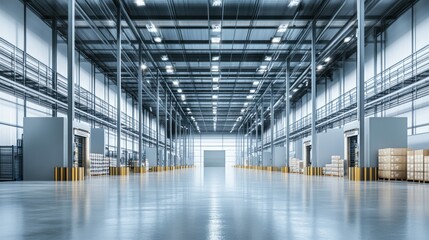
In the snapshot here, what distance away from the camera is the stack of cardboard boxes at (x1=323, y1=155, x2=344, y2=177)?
2412 cm

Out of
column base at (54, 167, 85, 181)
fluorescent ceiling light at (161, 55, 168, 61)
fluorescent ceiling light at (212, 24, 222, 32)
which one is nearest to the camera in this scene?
column base at (54, 167, 85, 181)

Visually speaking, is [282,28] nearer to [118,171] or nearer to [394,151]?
[394,151]

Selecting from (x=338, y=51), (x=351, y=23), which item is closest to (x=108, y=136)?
(x=338, y=51)

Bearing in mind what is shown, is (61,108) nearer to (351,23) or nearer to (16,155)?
(16,155)

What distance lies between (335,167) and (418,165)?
7.83 metres

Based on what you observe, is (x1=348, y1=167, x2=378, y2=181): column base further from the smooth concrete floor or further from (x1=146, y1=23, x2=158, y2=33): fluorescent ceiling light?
(x1=146, y1=23, x2=158, y2=33): fluorescent ceiling light

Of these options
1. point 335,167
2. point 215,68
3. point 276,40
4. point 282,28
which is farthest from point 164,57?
point 335,167

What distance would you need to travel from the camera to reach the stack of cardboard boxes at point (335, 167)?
24125 millimetres

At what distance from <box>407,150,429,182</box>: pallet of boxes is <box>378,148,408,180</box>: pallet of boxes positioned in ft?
1.50

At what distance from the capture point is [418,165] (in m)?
17.3

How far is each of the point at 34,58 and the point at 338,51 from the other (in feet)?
69.9

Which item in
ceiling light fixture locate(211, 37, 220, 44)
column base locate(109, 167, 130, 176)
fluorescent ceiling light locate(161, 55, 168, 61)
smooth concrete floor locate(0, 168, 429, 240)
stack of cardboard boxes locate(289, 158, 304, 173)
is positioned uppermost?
ceiling light fixture locate(211, 37, 220, 44)

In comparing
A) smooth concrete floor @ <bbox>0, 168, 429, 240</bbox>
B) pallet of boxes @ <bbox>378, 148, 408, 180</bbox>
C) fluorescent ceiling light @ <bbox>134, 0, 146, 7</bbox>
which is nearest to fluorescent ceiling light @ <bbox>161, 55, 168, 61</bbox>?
fluorescent ceiling light @ <bbox>134, 0, 146, 7</bbox>

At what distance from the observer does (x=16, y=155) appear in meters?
20.0
